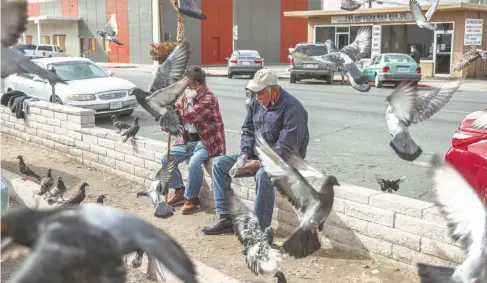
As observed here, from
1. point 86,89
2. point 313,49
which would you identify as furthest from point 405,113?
point 313,49

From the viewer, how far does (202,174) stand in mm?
6199

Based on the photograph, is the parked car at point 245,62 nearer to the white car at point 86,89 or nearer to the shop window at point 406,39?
the shop window at point 406,39

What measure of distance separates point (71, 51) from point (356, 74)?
45.9 meters

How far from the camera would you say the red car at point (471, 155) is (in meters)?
4.75

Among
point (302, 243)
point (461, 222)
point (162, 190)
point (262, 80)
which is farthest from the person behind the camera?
point (162, 190)

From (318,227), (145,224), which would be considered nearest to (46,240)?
(145,224)

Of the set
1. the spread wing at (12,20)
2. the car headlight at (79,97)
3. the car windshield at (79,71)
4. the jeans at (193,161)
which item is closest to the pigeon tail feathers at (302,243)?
the spread wing at (12,20)

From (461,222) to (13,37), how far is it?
2.32 m

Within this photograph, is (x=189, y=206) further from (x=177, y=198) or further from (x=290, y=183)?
(x=290, y=183)

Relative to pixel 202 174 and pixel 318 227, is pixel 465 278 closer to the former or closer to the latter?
pixel 318 227

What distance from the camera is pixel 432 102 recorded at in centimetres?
432

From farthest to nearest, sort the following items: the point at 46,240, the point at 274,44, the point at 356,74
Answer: the point at 274,44 → the point at 356,74 → the point at 46,240

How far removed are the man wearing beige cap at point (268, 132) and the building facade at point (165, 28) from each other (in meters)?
34.1

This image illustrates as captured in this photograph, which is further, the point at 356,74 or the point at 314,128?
the point at 314,128
